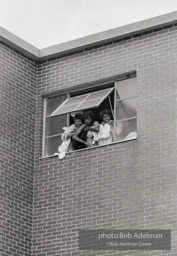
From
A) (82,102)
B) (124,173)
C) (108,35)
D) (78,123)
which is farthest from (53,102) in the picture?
(124,173)

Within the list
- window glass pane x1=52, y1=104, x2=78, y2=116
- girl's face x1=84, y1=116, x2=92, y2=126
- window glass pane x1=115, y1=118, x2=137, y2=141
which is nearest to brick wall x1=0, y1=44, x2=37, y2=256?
window glass pane x1=52, y1=104, x2=78, y2=116

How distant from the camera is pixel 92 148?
20.6m

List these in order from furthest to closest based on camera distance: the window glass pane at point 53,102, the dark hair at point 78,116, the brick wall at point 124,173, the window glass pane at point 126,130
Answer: the window glass pane at point 53,102, the dark hair at point 78,116, the window glass pane at point 126,130, the brick wall at point 124,173

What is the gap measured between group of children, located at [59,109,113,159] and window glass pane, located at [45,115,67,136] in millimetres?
183

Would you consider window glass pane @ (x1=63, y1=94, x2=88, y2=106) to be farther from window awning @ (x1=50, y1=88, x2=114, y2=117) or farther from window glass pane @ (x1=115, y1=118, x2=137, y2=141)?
window glass pane @ (x1=115, y1=118, x2=137, y2=141)

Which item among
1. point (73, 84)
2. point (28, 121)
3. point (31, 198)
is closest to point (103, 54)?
point (73, 84)

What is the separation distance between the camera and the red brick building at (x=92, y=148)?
1953 centimetres

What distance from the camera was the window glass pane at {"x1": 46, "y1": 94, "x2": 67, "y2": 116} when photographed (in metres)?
21.9

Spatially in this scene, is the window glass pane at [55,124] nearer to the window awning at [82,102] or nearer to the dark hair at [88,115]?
the window awning at [82,102]

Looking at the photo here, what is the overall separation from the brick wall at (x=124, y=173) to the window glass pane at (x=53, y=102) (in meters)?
0.72

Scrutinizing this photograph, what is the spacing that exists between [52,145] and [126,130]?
2.09m

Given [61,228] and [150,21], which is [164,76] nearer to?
[150,21]

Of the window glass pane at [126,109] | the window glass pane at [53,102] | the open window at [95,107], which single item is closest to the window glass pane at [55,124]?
the open window at [95,107]

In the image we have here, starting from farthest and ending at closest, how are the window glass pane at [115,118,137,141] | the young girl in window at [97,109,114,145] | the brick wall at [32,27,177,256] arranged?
the young girl in window at [97,109,114,145], the window glass pane at [115,118,137,141], the brick wall at [32,27,177,256]
